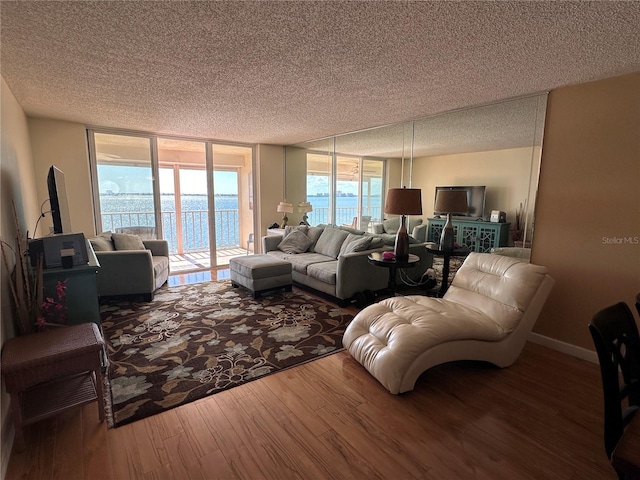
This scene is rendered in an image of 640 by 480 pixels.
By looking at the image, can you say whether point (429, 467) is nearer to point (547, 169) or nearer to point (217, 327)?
point (217, 327)

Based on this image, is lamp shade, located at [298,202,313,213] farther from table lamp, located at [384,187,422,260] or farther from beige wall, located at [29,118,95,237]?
beige wall, located at [29,118,95,237]

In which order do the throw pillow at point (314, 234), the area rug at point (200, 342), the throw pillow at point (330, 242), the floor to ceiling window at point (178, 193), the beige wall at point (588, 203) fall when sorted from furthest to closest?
the throw pillow at point (314, 234) → the floor to ceiling window at point (178, 193) → the throw pillow at point (330, 242) → the beige wall at point (588, 203) → the area rug at point (200, 342)

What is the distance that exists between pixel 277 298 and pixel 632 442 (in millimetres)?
3549

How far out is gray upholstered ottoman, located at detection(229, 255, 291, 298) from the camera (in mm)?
4020

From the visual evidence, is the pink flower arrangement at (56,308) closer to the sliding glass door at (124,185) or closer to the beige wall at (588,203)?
the sliding glass door at (124,185)

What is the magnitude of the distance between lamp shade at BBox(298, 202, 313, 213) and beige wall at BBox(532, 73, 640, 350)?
3.83 m

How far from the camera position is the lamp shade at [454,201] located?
3498mm

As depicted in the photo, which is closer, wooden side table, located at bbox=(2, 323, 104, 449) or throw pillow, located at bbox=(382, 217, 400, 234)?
wooden side table, located at bbox=(2, 323, 104, 449)

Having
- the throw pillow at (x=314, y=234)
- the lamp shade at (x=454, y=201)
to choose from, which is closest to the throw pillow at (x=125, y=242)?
the throw pillow at (x=314, y=234)

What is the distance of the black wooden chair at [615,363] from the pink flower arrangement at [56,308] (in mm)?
2936

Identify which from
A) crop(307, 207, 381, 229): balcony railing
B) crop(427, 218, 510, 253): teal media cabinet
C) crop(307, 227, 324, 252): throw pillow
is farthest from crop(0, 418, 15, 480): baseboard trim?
crop(307, 207, 381, 229): balcony railing

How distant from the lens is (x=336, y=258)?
4.54 meters

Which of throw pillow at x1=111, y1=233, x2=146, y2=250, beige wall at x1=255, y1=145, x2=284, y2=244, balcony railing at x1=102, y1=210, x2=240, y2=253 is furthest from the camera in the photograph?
balcony railing at x1=102, y1=210, x2=240, y2=253

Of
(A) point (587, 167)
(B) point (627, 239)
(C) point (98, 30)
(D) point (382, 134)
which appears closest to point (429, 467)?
(B) point (627, 239)
